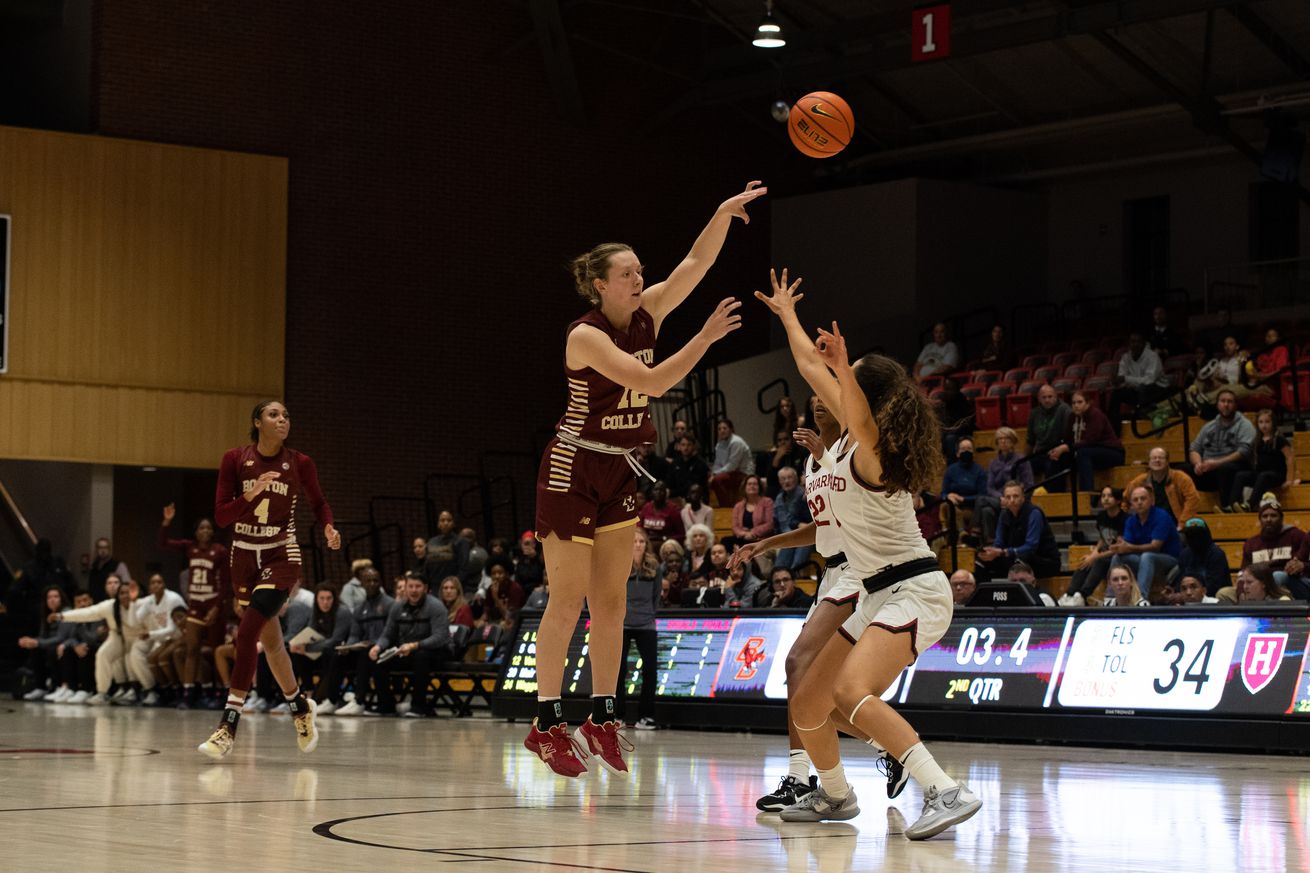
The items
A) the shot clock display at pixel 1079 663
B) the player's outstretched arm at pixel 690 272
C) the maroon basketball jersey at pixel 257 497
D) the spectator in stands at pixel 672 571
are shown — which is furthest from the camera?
the spectator in stands at pixel 672 571

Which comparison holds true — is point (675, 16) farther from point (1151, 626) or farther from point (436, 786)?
point (436, 786)

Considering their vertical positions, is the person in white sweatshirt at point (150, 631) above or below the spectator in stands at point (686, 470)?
below

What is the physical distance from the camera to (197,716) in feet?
55.1

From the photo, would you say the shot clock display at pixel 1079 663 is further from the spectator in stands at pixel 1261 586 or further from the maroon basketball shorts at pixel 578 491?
the maroon basketball shorts at pixel 578 491

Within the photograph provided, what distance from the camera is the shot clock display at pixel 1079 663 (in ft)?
38.8

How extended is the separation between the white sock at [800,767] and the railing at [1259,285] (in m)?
19.3

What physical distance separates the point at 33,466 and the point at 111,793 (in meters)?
19.2

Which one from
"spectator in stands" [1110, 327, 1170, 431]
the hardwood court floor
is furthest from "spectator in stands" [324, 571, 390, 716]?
"spectator in stands" [1110, 327, 1170, 431]

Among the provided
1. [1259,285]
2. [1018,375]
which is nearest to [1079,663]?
[1018,375]

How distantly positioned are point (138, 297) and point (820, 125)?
15475mm

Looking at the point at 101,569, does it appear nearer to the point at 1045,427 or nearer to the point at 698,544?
the point at 698,544

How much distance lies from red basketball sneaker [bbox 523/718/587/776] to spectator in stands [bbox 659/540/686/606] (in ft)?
31.2

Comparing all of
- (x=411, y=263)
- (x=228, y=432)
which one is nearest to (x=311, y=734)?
(x=228, y=432)

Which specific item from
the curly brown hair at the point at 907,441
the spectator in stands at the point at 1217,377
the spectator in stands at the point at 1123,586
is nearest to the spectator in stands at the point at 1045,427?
the spectator in stands at the point at 1217,377
